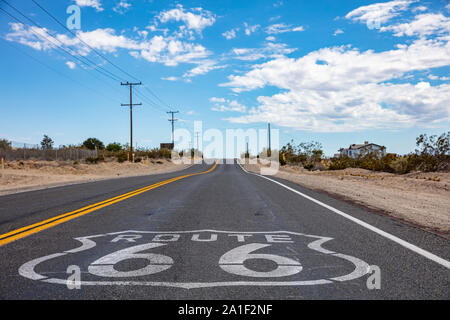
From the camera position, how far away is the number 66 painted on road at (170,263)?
4000mm

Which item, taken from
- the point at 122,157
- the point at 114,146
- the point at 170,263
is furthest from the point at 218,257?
the point at 114,146

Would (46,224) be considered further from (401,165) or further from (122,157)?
(122,157)

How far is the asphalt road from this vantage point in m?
3.50

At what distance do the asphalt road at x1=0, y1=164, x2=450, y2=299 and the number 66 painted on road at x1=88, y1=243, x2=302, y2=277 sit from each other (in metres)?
0.01

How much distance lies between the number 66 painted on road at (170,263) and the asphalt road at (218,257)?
0.01 meters

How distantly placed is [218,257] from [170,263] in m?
0.63

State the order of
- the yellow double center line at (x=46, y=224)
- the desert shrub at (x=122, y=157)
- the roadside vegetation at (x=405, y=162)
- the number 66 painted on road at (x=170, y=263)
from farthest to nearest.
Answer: the desert shrub at (x=122, y=157), the roadside vegetation at (x=405, y=162), the yellow double center line at (x=46, y=224), the number 66 painted on road at (x=170, y=263)

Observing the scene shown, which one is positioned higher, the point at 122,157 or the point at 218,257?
the point at 122,157

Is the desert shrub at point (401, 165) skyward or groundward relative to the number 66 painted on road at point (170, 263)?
skyward

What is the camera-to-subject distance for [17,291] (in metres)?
3.45

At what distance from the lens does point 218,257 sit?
465 cm

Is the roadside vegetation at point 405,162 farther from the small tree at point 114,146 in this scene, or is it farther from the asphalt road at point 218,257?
the small tree at point 114,146

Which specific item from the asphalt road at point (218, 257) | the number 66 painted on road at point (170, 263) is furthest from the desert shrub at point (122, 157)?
the number 66 painted on road at point (170, 263)

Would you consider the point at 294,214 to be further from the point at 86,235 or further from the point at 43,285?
the point at 43,285
